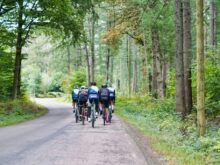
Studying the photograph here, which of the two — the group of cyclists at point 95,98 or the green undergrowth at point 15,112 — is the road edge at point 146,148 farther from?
the green undergrowth at point 15,112

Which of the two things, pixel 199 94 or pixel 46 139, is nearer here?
pixel 199 94

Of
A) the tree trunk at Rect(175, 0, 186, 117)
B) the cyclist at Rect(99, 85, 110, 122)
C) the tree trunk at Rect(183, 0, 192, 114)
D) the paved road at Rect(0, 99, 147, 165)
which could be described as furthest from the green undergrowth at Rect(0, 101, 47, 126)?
the tree trunk at Rect(183, 0, 192, 114)

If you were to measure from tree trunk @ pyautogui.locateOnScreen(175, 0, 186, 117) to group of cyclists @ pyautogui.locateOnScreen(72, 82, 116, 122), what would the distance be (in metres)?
3.11

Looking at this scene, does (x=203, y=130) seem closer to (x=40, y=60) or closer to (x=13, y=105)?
(x=13, y=105)

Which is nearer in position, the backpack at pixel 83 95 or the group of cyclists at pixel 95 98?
the group of cyclists at pixel 95 98

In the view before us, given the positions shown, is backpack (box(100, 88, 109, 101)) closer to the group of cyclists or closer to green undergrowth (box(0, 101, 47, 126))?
the group of cyclists

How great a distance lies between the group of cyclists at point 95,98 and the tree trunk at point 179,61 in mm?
3115

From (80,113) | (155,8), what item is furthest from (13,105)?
(155,8)

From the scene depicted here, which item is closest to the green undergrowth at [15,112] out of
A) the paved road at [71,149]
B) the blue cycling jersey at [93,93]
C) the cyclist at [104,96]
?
the blue cycling jersey at [93,93]

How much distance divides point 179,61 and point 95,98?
4.13m

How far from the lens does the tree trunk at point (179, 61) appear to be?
18.5 metres

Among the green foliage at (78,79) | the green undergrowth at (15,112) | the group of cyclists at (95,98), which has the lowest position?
the green undergrowth at (15,112)

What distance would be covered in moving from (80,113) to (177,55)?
5.36 m

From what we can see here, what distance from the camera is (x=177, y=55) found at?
1881 centimetres
